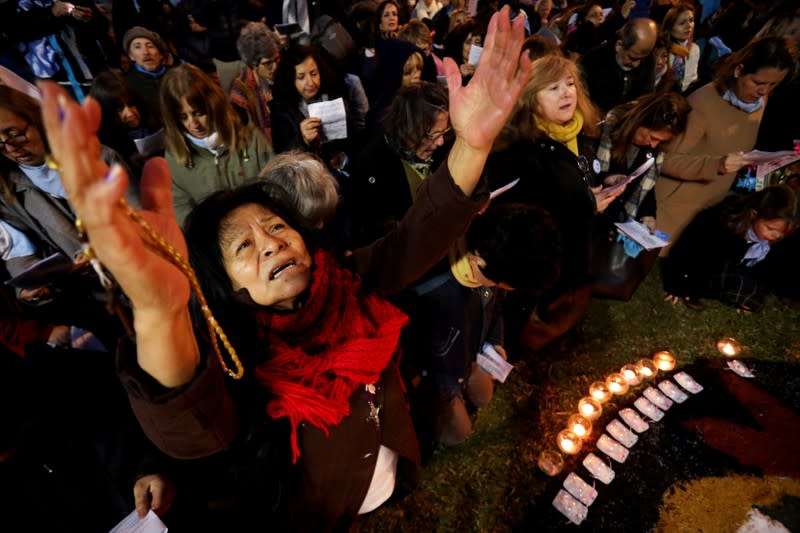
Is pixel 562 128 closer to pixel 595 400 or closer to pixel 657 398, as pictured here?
pixel 595 400

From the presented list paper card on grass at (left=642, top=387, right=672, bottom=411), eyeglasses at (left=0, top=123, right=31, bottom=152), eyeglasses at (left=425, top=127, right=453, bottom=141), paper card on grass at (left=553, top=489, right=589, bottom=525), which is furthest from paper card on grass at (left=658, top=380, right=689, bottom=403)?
eyeglasses at (left=0, top=123, right=31, bottom=152)

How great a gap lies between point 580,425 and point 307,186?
2.30 m

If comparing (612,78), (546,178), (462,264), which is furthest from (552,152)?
(612,78)

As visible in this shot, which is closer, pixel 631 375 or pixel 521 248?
pixel 521 248

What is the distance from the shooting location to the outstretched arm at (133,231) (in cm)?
→ 59

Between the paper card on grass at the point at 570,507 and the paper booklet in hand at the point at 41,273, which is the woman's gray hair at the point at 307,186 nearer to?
the paper booklet in hand at the point at 41,273

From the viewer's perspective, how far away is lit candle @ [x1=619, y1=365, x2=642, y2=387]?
9.87ft

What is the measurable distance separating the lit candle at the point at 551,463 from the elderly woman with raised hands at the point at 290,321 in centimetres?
128

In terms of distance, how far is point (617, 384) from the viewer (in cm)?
295

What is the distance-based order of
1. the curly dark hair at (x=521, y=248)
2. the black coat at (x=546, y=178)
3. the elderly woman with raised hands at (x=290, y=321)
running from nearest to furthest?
the elderly woman with raised hands at (x=290, y=321)
the curly dark hair at (x=521, y=248)
the black coat at (x=546, y=178)

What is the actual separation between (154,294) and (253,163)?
2405 millimetres

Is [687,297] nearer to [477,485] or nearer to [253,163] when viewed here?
[477,485]

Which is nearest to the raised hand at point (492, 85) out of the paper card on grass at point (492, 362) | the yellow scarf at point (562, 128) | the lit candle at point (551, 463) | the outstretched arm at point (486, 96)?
the outstretched arm at point (486, 96)

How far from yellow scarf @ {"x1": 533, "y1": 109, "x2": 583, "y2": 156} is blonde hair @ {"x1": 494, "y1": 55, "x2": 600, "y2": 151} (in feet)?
0.17
